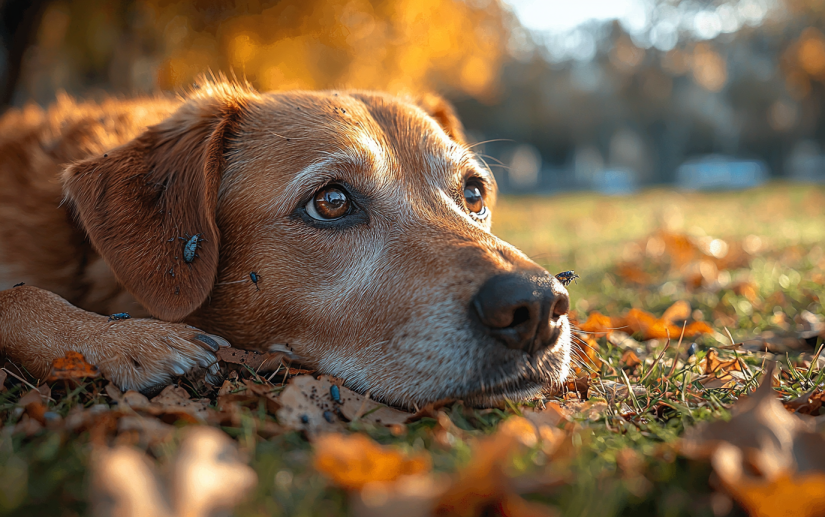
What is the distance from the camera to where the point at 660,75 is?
43125 millimetres

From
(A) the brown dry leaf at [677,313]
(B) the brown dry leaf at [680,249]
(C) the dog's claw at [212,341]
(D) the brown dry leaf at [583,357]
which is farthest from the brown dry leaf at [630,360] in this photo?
(B) the brown dry leaf at [680,249]

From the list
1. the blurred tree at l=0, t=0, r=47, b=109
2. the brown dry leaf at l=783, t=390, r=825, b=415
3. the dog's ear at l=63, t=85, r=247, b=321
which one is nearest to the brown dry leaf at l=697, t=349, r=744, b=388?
the brown dry leaf at l=783, t=390, r=825, b=415

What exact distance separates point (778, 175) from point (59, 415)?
184 feet

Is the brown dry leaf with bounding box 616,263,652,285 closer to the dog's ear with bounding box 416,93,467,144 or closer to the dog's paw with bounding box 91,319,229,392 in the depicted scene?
the dog's ear with bounding box 416,93,467,144

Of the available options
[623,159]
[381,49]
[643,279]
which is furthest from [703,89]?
[643,279]

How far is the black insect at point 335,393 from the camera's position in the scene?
2297 mm

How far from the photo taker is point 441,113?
454cm

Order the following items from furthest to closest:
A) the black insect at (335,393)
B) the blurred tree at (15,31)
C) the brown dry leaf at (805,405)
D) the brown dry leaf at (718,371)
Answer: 1. the blurred tree at (15,31)
2. the brown dry leaf at (718,371)
3. the black insect at (335,393)
4. the brown dry leaf at (805,405)

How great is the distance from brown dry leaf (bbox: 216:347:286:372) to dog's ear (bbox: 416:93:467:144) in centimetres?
247

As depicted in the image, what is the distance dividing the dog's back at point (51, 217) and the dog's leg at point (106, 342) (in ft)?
1.03

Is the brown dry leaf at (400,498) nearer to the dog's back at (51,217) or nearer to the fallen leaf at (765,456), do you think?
the fallen leaf at (765,456)

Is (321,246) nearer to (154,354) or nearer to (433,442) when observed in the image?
(154,354)

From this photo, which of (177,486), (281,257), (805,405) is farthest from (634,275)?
(177,486)

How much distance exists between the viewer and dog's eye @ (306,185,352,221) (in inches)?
117
